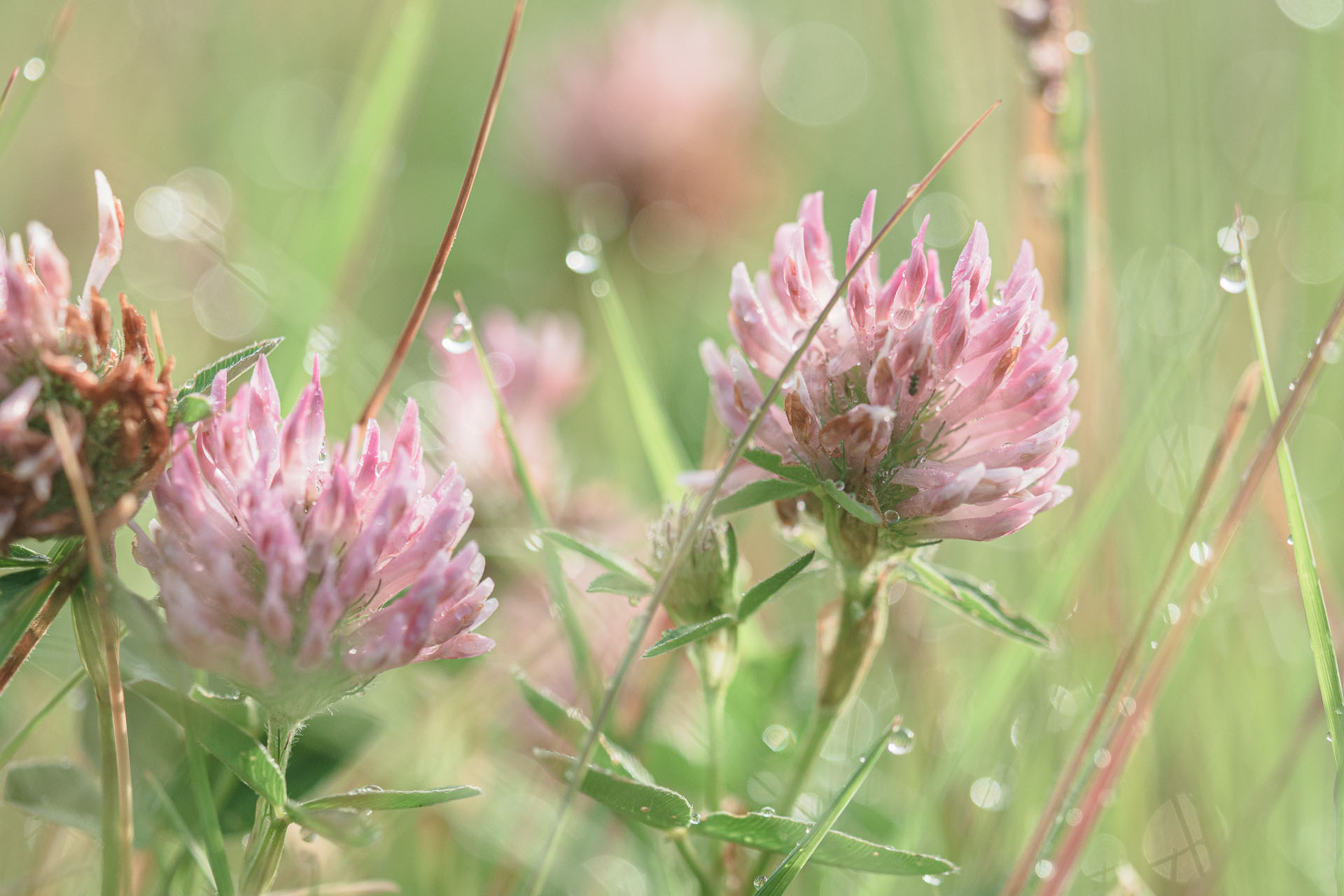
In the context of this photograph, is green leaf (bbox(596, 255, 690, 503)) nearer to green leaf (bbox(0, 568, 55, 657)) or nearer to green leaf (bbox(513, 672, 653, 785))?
green leaf (bbox(513, 672, 653, 785))

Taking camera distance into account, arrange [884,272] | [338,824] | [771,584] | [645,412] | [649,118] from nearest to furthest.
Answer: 1. [338,824]
2. [771,584]
3. [645,412]
4. [884,272]
5. [649,118]

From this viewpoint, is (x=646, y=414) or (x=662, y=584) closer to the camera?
(x=662, y=584)

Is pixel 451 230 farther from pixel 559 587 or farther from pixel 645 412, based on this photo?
pixel 645 412

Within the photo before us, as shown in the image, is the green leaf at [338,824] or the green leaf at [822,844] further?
the green leaf at [822,844]

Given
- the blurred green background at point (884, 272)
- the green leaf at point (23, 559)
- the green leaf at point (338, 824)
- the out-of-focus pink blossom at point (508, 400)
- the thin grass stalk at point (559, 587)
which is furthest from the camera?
the out-of-focus pink blossom at point (508, 400)

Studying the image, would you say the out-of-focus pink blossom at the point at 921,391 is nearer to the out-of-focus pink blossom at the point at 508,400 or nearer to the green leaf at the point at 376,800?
the green leaf at the point at 376,800

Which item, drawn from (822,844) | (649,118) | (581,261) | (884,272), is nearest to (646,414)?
(581,261)

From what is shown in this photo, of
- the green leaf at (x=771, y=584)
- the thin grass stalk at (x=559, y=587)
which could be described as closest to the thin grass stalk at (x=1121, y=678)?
the green leaf at (x=771, y=584)
